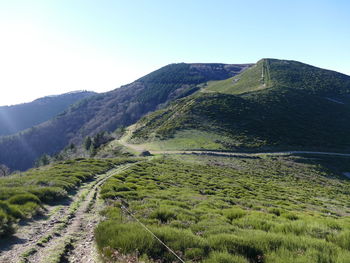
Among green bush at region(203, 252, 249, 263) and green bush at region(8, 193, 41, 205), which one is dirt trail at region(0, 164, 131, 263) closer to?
green bush at region(8, 193, 41, 205)

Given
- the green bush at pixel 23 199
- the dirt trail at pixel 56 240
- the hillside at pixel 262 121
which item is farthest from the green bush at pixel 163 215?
the hillside at pixel 262 121

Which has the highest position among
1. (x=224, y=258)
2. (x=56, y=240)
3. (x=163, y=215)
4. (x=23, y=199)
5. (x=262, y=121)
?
(x=262, y=121)

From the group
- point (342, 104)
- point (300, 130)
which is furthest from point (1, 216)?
point (342, 104)

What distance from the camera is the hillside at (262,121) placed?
62938 millimetres

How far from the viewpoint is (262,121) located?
80.4 m

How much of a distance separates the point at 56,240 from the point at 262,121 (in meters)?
82.1

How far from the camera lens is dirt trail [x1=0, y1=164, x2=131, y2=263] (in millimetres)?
5823

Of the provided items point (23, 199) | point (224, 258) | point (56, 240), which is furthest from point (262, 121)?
point (56, 240)

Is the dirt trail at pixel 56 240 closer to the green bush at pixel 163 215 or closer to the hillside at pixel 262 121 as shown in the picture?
the green bush at pixel 163 215

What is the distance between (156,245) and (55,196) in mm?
9001

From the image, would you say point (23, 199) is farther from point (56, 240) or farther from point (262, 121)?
point (262, 121)

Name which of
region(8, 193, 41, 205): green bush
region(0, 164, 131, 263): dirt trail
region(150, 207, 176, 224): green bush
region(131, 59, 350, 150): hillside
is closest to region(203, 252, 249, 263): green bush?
region(0, 164, 131, 263): dirt trail

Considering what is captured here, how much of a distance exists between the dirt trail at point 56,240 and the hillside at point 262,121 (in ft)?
157

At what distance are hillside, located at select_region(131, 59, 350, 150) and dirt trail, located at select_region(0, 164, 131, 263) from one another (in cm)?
4780
